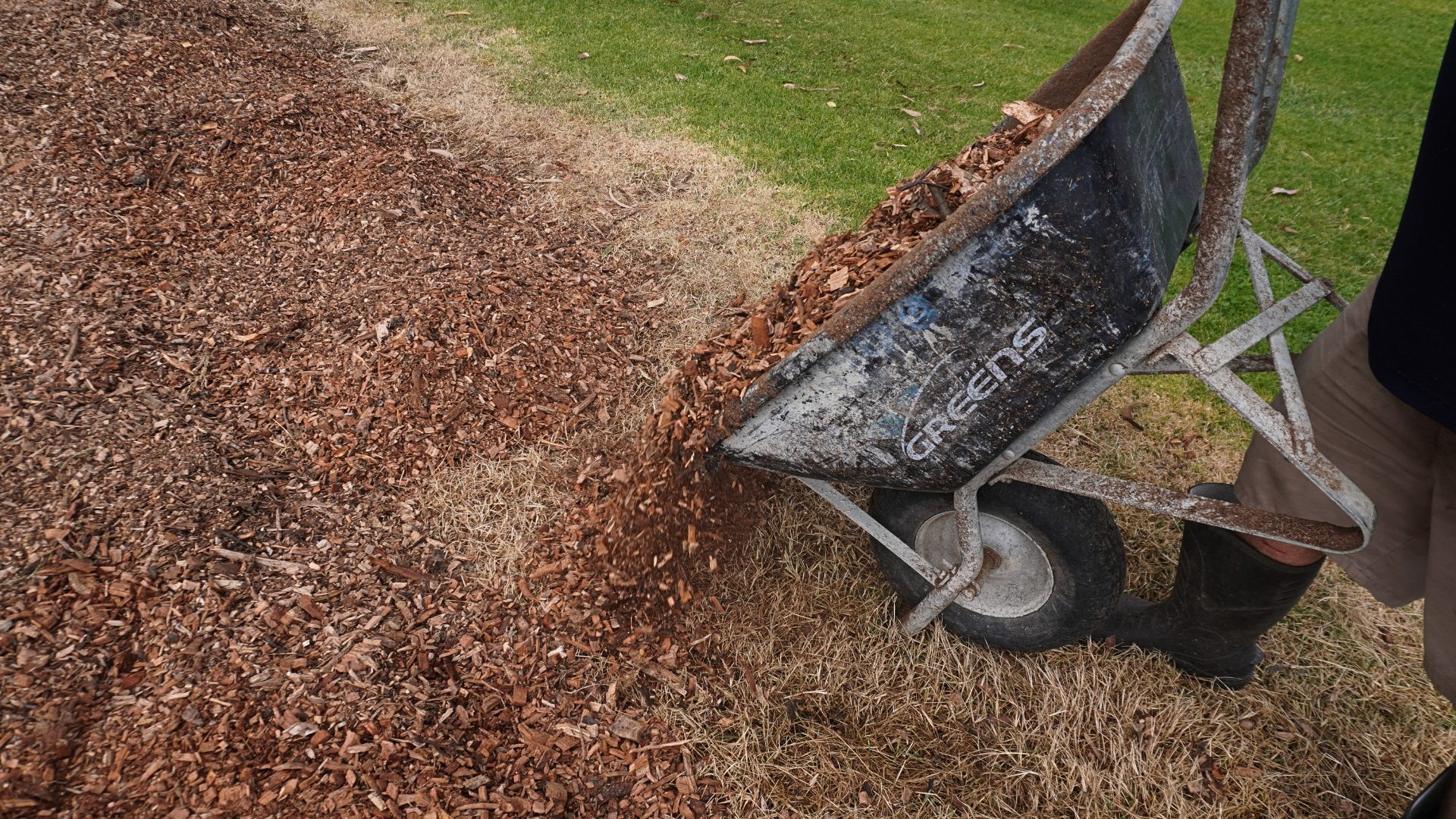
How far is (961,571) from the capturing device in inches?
91.7

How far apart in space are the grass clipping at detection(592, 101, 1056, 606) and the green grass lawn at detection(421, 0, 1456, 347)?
215 cm

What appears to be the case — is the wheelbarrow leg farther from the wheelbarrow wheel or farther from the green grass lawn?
the green grass lawn

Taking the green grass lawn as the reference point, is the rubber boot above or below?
below

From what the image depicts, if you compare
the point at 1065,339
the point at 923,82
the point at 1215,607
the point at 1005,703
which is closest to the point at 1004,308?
the point at 1065,339

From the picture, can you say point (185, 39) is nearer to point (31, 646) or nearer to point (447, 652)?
point (31, 646)

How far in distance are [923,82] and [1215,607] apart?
16.9ft

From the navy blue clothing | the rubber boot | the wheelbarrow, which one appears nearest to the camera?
the navy blue clothing

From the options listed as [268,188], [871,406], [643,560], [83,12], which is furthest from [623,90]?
[871,406]

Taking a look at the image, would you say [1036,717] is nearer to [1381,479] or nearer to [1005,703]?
[1005,703]

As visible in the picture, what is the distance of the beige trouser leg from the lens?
1.76 meters

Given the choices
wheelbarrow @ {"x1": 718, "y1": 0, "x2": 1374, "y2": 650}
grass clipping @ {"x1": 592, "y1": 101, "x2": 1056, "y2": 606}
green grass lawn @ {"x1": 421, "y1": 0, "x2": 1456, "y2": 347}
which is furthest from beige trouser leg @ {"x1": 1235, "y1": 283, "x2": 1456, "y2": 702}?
green grass lawn @ {"x1": 421, "y1": 0, "x2": 1456, "y2": 347}

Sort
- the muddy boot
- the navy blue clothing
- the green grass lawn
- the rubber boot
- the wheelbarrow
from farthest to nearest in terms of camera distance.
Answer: the green grass lawn
the muddy boot
the rubber boot
the wheelbarrow
the navy blue clothing

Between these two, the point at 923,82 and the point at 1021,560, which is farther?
the point at 923,82

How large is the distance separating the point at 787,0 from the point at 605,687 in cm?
718
